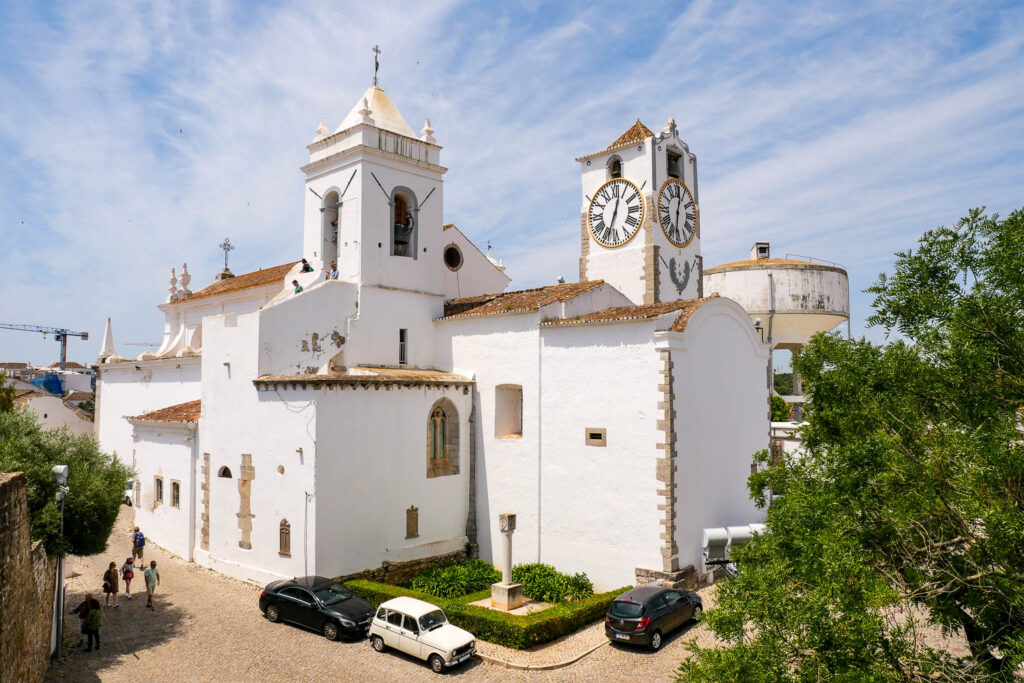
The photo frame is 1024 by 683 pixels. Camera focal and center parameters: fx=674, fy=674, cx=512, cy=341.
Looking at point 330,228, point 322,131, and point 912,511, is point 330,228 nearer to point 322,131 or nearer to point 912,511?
point 322,131

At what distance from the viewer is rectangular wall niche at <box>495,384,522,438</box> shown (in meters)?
22.5

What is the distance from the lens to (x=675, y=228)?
83.1 feet

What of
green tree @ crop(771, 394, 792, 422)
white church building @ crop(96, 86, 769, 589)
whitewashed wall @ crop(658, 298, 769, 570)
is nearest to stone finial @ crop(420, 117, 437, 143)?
white church building @ crop(96, 86, 769, 589)

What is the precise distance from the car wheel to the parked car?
0.91 m

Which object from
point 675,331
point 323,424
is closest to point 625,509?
point 675,331

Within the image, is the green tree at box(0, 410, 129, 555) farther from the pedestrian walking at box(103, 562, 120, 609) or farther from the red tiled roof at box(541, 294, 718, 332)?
the red tiled roof at box(541, 294, 718, 332)

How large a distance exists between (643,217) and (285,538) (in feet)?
53.0

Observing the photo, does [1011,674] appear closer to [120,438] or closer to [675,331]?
[675,331]

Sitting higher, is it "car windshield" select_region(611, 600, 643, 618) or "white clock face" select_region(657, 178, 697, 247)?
"white clock face" select_region(657, 178, 697, 247)

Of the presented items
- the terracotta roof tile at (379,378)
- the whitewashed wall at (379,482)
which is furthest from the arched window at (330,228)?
the whitewashed wall at (379,482)

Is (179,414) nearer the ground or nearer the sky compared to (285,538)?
nearer the sky

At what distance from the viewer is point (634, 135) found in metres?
25.3

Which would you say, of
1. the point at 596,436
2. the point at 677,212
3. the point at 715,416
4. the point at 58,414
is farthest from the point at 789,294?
the point at 58,414

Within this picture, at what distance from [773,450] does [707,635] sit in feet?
59.0
